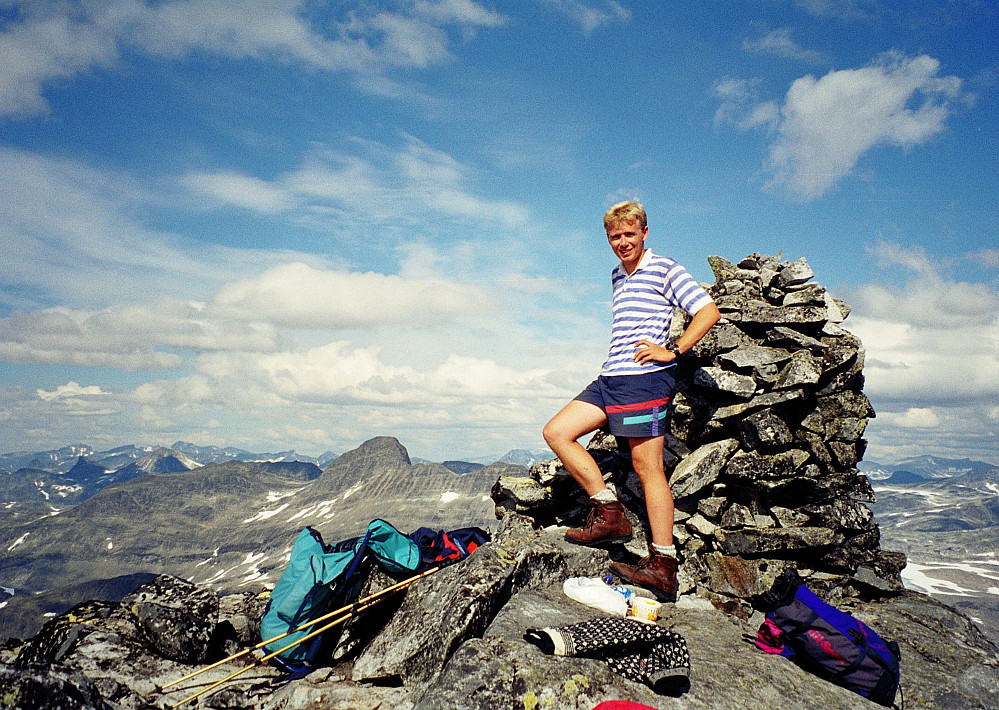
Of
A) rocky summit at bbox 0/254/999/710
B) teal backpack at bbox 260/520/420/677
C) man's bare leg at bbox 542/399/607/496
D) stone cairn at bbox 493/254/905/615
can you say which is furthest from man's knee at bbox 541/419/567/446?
teal backpack at bbox 260/520/420/677

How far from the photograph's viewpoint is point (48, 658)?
8.72 meters

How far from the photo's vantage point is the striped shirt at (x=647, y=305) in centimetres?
907

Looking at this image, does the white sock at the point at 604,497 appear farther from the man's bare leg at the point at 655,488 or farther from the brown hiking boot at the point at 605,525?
the man's bare leg at the point at 655,488

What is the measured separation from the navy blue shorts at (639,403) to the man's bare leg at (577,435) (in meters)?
0.37

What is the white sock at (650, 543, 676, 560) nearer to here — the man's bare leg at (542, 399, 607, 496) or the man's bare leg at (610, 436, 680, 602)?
the man's bare leg at (610, 436, 680, 602)

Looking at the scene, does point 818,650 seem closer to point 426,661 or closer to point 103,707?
point 426,661

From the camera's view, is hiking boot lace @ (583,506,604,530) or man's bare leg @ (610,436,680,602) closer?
man's bare leg @ (610,436,680,602)

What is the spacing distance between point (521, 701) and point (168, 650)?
314 inches

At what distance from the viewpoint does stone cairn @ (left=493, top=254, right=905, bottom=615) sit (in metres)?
10.5

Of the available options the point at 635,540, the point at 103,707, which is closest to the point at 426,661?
the point at 103,707

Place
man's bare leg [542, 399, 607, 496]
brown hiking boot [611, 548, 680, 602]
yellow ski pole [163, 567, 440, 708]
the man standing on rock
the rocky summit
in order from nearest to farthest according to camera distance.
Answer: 1. the rocky summit
2. yellow ski pole [163, 567, 440, 708]
3. brown hiking boot [611, 548, 680, 602]
4. the man standing on rock
5. man's bare leg [542, 399, 607, 496]

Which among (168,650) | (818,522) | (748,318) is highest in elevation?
(748,318)

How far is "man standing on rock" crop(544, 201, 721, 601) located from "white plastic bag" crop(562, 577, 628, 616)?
91cm

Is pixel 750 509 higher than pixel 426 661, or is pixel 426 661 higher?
pixel 750 509
